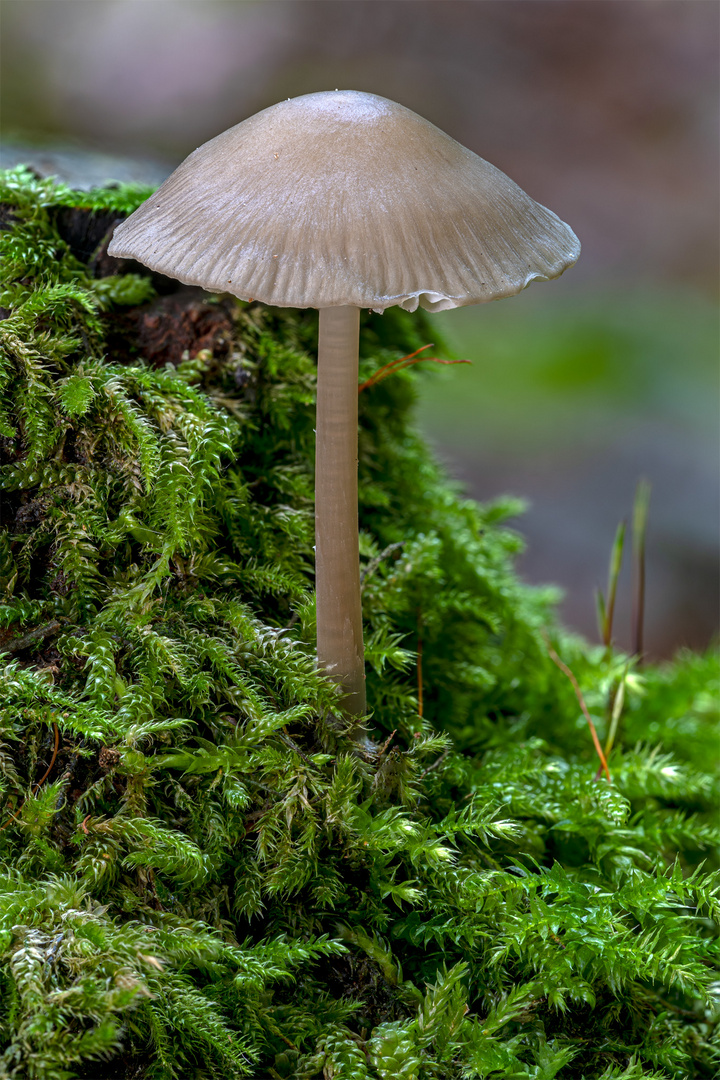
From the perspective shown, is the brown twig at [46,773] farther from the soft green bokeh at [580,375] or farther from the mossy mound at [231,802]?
the soft green bokeh at [580,375]

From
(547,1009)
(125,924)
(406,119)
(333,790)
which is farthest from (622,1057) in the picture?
(406,119)

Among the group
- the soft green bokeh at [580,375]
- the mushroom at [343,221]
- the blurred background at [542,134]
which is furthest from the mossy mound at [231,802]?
the soft green bokeh at [580,375]

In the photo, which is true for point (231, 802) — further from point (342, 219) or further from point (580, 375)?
point (580, 375)

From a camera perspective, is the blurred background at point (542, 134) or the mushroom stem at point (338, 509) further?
the blurred background at point (542, 134)

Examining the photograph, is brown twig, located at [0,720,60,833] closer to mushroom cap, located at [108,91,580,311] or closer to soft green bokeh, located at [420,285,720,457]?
mushroom cap, located at [108,91,580,311]

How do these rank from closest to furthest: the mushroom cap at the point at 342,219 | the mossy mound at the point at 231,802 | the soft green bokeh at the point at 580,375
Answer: the mushroom cap at the point at 342,219
the mossy mound at the point at 231,802
the soft green bokeh at the point at 580,375

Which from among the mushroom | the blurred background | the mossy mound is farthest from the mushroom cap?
the blurred background

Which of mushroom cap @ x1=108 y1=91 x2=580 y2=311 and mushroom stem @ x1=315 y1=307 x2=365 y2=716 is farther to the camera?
mushroom stem @ x1=315 y1=307 x2=365 y2=716
